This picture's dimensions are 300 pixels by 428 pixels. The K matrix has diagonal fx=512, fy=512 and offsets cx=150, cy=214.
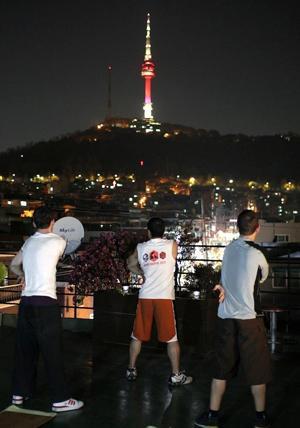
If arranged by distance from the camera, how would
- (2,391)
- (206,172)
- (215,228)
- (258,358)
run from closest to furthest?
(258,358), (2,391), (215,228), (206,172)

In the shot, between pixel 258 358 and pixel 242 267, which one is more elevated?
pixel 242 267

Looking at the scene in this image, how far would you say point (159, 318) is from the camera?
194 inches

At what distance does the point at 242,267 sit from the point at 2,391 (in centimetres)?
265

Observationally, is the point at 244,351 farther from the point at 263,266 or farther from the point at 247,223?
the point at 247,223

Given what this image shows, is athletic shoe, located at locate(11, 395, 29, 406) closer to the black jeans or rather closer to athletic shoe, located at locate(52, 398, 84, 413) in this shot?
the black jeans

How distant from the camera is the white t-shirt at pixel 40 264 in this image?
14.3 ft

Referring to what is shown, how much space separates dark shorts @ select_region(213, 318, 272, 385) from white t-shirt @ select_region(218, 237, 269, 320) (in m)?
0.08

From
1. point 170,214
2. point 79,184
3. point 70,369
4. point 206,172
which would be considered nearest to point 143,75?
point 206,172

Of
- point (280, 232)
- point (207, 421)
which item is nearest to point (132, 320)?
point (207, 421)

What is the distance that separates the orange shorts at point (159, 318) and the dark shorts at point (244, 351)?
1023 millimetres

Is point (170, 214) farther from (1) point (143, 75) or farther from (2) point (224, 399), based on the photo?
(1) point (143, 75)

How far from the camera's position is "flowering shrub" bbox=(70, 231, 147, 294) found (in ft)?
21.2

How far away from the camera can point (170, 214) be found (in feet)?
255

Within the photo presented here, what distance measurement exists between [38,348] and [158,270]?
131cm
